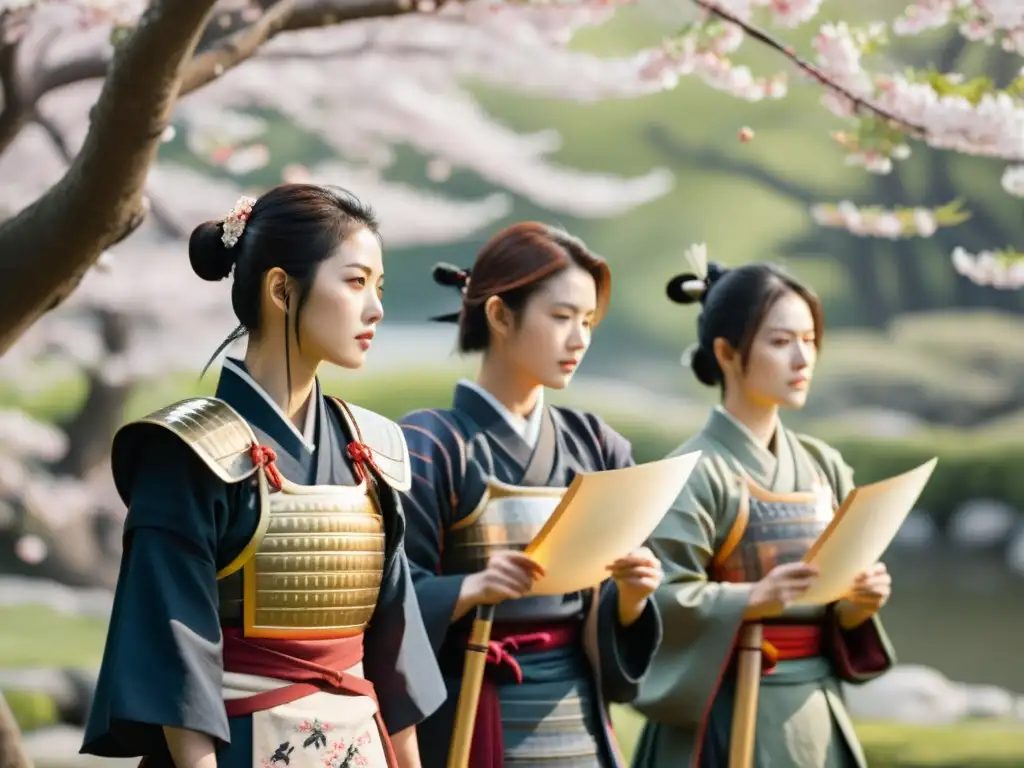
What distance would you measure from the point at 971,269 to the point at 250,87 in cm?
323

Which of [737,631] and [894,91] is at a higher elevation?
[894,91]

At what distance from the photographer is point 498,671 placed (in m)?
3.12

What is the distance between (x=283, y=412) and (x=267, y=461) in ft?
0.47

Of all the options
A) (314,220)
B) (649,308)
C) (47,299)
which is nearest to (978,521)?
(649,308)

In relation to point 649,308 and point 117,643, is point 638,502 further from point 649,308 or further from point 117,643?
point 649,308

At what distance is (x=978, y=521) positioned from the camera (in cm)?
643

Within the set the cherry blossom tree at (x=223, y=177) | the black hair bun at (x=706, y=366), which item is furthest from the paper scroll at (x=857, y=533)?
the cherry blossom tree at (x=223, y=177)

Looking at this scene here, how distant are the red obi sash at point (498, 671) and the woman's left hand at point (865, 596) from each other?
2.53 ft

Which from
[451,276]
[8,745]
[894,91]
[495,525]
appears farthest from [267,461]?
[894,91]

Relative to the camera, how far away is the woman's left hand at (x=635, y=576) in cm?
304

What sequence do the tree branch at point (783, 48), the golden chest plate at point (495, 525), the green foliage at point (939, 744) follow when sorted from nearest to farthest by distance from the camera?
1. the golden chest plate at point (495, 525)
2. the tree branch at point (783, 48)
3. the green foliage at point (939, 744)

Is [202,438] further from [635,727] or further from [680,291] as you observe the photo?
[635,727]

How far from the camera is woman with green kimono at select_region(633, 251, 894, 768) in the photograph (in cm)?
353

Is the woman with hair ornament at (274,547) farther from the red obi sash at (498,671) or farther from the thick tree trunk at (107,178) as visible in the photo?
the thick tree trunk at (107,178)
